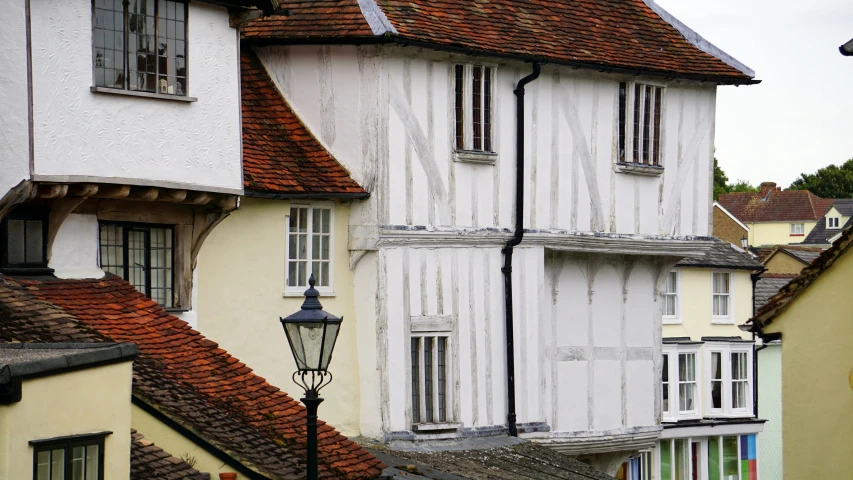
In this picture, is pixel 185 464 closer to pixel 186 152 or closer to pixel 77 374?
pixel 77 374

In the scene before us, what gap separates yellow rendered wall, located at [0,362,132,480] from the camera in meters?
12.8

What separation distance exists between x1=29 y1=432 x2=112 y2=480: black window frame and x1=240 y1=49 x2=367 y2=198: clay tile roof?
27.9 feet

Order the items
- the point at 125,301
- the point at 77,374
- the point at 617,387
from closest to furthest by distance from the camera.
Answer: the point at 77,374 → the point at 125,301 → the point at 617,387

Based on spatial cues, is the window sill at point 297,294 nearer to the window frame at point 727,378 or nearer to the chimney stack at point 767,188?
the window frame at point 727,378

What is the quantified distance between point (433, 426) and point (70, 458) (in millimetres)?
11229

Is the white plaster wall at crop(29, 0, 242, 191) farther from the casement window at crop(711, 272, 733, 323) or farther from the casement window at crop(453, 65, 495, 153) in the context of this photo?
the casement window at crop(711, 272, 733, 323)

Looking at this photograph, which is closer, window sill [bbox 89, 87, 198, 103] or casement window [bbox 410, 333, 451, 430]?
window sill [bbox 89, 87, 198, 103]

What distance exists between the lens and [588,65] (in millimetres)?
26391

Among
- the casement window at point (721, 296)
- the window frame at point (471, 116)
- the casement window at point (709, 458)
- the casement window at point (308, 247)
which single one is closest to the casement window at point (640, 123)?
the window frame at point (471, 116)

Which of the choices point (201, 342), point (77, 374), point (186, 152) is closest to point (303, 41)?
point (186, 152)

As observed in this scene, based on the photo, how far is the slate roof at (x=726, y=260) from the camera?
164ft

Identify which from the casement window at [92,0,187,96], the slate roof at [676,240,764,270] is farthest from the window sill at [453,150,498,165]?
the slate roof at [676,240,764,270]

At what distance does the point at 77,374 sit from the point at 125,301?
5.52 meters

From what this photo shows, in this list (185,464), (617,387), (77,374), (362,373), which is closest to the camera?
(77,374)
